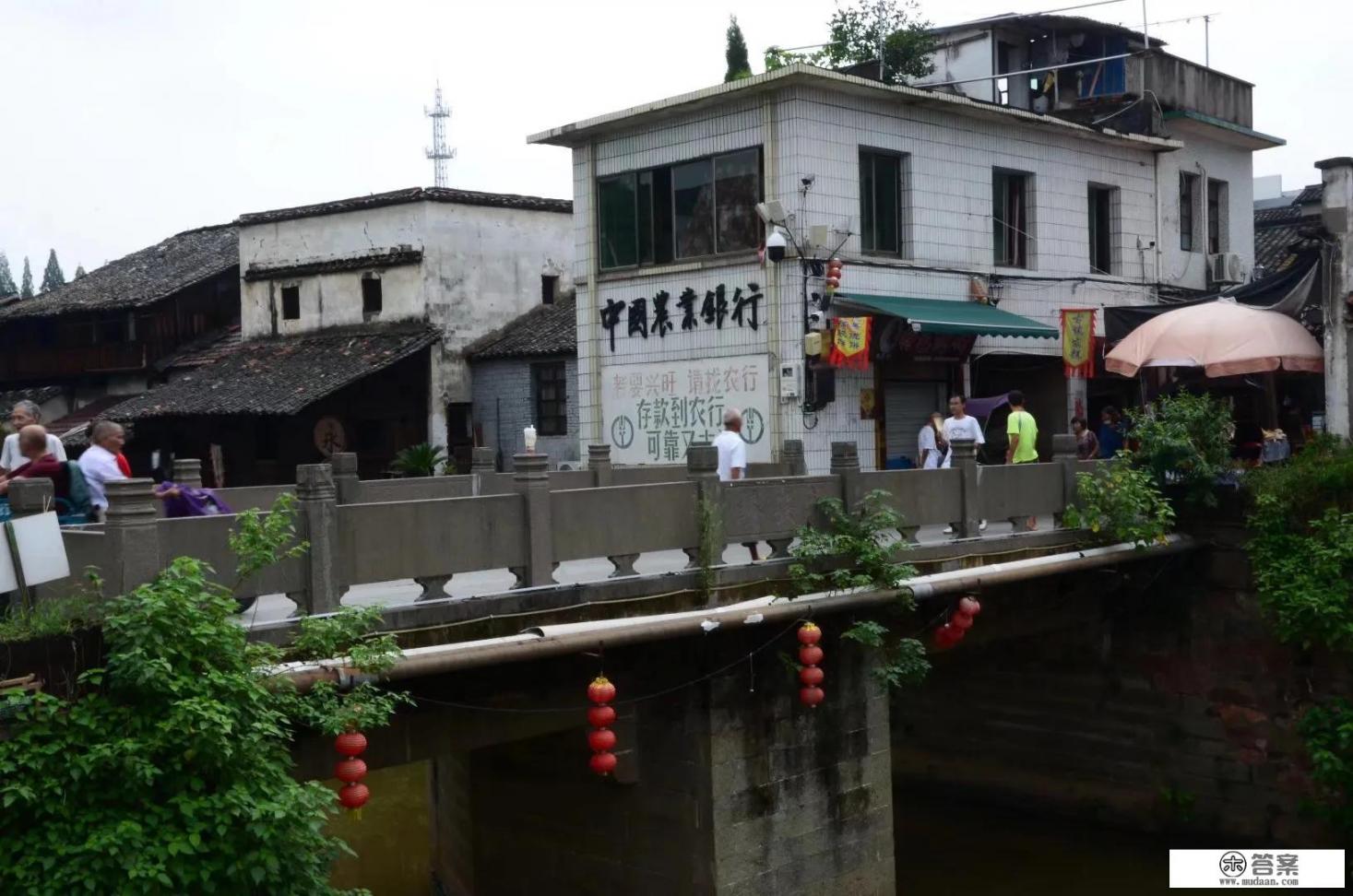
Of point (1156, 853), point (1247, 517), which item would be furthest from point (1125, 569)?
point (1156, 853)

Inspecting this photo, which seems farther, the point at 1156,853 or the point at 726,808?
the point at 1156,853

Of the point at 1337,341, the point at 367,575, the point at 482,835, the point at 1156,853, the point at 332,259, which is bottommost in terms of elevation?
the point at 1156,853

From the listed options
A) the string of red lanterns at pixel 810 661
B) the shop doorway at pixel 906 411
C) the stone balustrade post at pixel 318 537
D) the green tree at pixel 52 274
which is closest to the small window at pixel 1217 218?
the shop doorway at pixel 906 411

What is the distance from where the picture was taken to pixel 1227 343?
1691 cm

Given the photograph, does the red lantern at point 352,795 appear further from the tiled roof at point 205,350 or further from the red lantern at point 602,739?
the tiled roof at point 205,350

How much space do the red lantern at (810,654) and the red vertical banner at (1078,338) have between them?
11127 millimetres

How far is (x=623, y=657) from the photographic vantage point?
36.5 feet

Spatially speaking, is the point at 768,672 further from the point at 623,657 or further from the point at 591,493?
the point at 591,493

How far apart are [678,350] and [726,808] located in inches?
390

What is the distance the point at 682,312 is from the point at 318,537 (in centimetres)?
1200

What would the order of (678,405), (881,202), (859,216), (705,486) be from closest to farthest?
(705,486), (859,216), (881,202), (678,405)

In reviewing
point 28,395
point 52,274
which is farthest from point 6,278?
point 28,395

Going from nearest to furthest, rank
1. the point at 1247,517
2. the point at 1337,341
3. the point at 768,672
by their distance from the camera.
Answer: the point at 768,672 < the point at 1247,517 < the point at 1337,341

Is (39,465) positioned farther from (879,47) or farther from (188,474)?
(879,47)
